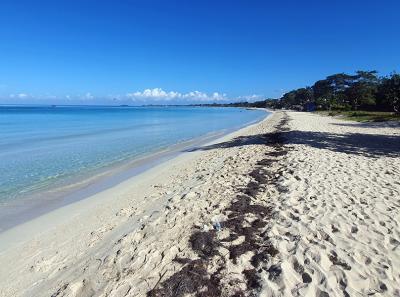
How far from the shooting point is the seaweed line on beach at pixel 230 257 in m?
4.59

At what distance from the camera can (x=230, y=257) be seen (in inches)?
215

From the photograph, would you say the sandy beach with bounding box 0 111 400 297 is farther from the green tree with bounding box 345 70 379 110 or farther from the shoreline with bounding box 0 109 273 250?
the green tree with bounding box 345 70 379 110

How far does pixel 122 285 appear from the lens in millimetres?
4836

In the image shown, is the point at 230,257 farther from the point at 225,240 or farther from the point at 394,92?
the point at 394,92

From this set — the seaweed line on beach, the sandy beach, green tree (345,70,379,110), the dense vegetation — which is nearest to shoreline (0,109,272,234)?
the sandy beach

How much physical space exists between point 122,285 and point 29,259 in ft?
8.49

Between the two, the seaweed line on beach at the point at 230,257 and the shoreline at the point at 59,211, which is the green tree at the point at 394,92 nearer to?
the shoreline at the point at 59,211

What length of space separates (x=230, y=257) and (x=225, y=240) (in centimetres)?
67

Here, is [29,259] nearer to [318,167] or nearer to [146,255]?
[146,255]

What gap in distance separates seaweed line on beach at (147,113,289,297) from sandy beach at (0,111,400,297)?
2 centimetres

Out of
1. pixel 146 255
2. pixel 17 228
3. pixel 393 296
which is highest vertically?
pixel 393 296

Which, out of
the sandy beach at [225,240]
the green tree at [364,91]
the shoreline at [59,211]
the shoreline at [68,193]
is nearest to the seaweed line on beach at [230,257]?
the sandy beach at [225,240]

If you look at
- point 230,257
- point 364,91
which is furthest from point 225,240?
point 364,91

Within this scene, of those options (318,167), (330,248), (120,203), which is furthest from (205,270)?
(318,167)
